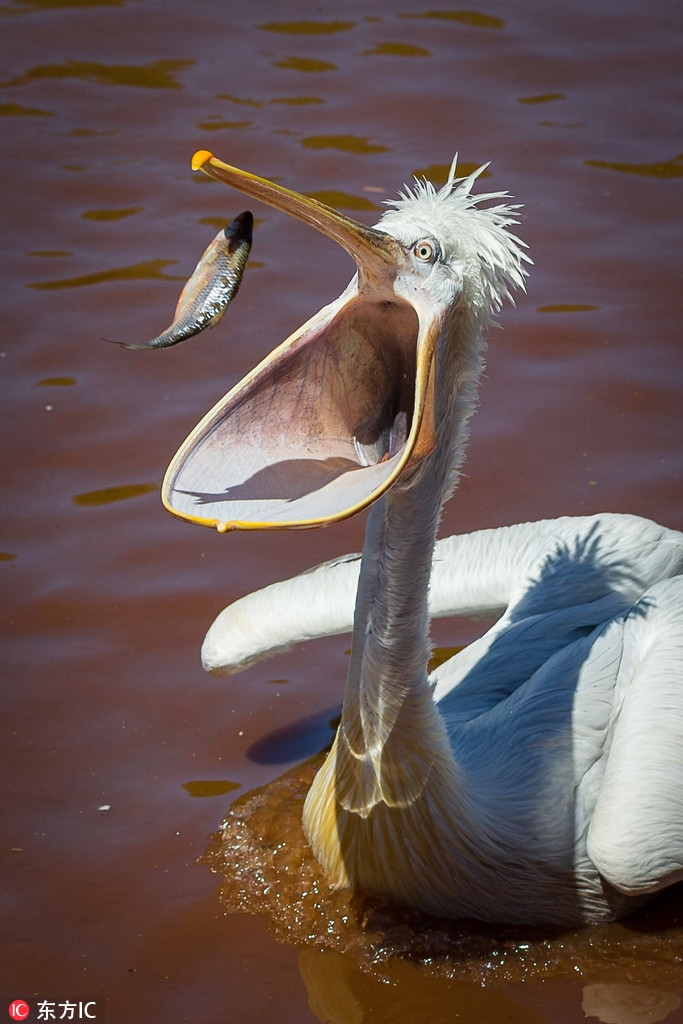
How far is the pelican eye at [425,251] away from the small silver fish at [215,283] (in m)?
0.34

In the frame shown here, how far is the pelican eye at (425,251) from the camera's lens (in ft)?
5.08

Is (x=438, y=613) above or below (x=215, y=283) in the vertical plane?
below

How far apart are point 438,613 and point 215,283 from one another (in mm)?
957

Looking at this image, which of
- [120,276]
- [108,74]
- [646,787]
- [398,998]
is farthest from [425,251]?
[108,74]

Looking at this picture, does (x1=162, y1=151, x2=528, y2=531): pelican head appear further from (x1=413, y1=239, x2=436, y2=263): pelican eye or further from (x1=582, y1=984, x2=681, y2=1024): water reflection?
(x1=582, y1=984, x2=681, y2=1024): water reflection

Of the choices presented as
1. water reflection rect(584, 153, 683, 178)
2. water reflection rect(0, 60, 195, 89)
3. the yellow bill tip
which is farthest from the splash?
water reflection rect(0, 60, 195, 89)

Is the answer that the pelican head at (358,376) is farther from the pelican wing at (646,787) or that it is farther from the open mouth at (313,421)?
the pelican wing at (646,787)

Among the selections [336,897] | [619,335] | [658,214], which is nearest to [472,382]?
[336,897]

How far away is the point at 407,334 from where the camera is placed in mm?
1690

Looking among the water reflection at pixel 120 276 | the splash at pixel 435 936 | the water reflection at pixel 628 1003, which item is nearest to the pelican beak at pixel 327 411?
the splash at pixel 435 936

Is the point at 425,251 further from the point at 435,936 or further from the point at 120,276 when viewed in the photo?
the point at 120,276

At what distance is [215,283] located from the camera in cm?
179

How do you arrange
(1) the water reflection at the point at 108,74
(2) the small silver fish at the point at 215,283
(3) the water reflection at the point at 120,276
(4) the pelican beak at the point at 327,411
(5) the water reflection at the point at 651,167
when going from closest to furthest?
(4) the pelican beak at the point at 327,411 < (2) the small silver fish at the point at 215,283 < (3) the water reflection at the point at 120,276 < (5) the water reflection at the point at 651,167 < (1) the water reflection at the point at 108,74

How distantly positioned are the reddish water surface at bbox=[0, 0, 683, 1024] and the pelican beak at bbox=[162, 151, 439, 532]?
2.82 ft
